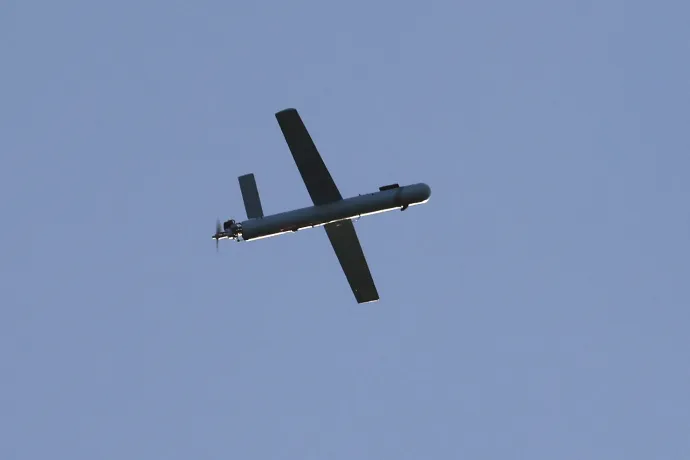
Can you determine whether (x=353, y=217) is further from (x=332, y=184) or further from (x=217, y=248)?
(x=217, y=248)

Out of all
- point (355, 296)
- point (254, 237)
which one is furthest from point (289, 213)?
point (355, 296)

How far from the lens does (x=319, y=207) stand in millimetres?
56594

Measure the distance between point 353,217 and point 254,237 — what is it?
16.5 feet

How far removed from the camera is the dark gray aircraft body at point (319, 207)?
5569 cm

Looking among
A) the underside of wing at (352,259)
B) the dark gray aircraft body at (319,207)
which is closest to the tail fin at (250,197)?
the dark gray aircraft body at (319,207)

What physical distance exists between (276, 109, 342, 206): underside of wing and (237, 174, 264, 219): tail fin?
3295 mm

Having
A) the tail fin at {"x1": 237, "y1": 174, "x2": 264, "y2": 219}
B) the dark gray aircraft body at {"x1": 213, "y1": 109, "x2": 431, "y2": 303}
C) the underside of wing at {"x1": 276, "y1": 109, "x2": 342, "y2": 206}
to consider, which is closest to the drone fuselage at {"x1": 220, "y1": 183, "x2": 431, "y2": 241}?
the dark gray aircraft body at {"x1": 213, "y1": 109, "x2": 431, "y2": 303}

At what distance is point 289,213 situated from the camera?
187 feet

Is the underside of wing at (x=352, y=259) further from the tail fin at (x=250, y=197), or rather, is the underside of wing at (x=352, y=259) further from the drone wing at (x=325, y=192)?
the tail fin at (x=250, y=197)

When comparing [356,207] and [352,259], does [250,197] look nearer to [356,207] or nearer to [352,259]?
[356,207]

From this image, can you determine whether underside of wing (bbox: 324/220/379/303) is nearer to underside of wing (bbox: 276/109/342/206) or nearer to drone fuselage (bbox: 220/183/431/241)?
drone fuselage (bbox: 220/183/431/241)

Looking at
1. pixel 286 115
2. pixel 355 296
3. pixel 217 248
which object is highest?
pixel 286 115

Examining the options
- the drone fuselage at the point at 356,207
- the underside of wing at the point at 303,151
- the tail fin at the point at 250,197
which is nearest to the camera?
the underside of wing at the point at 303,151

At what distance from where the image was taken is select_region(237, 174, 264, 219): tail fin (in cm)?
5788
